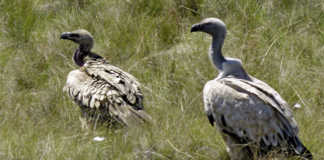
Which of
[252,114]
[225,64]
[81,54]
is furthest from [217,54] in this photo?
[81,54]

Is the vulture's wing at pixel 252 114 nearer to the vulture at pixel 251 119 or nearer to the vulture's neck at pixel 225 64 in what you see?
the vulture at pixel 251 119

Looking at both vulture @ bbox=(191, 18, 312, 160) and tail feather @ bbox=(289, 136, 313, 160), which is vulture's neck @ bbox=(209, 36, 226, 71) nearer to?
vulture @ bbox=(191, 18, 312, 160)

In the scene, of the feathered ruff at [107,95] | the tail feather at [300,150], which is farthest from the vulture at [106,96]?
the tail feather at [300,150]

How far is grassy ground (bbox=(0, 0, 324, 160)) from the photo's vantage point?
4.52 m

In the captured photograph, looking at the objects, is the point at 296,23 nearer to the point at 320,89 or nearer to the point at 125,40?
the point at 320,89

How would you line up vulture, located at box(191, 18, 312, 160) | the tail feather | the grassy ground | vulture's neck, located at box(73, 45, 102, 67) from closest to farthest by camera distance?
the tail feather < vulture, located at box(191, 18, 312, 160) < the grassy ground < vulture's neck, located at box(73, 45, 102, 67)

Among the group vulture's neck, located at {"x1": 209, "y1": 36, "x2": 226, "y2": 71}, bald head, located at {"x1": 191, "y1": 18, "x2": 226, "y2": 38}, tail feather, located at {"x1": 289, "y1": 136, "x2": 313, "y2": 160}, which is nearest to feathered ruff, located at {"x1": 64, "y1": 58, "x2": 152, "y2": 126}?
vulture's neck, located at {"x1": 209, "y1": 36, "x2": 226, "y2": 71}

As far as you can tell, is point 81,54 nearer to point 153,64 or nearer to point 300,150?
point 153,64

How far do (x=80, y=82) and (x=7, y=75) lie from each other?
1.29 metres

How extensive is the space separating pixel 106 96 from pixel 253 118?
67.5 inches

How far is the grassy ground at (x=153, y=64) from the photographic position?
4.52 meters

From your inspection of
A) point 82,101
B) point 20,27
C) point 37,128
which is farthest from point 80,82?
point 20,27

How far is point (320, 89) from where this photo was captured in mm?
5293

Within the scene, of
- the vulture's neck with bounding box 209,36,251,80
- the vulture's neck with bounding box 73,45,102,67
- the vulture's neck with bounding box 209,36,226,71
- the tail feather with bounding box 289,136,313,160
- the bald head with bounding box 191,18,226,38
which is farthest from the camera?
the vulture's neck with bounding box 73,45,102,67
